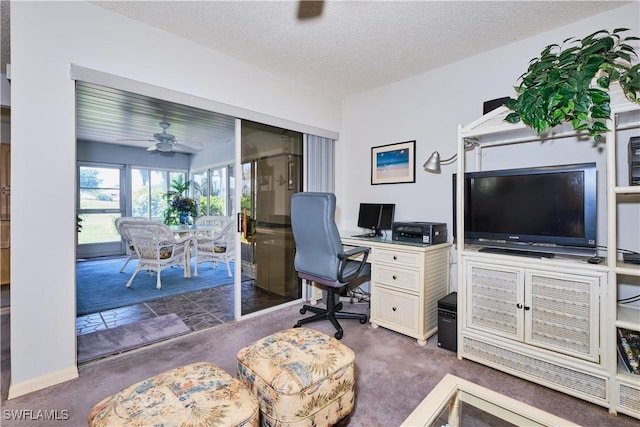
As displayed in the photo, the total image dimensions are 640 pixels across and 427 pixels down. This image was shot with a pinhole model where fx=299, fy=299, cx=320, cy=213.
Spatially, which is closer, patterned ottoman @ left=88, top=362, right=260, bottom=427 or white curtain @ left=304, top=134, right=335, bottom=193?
patterned ottoman @ left=88, top=362, right=260, bottom=427

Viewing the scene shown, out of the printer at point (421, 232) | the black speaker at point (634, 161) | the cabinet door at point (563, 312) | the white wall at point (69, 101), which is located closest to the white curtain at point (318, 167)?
the white wall at point (69, 101)

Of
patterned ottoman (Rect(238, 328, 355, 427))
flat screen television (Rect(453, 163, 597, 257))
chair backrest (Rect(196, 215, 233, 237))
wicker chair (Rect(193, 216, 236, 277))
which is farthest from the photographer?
chair backrest (Rect(196, 215, 233, 237))

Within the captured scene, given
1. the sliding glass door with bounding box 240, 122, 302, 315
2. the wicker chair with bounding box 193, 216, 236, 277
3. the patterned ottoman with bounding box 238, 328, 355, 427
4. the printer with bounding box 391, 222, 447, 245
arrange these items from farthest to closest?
the wicker chair with bounding box 193, 216, 236, 277 < the sliding glass door with bounding box 240, 122, 302, 315 < the printer with bounding box 391, 222, 447, 245 < the patterned ottoman with bounding box 238, 328, 355, 427

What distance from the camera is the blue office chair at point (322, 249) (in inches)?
94.0

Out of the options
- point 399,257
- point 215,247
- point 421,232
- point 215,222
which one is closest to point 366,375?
point 399,257

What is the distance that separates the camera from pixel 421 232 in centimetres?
262

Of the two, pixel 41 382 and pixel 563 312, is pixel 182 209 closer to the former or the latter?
pixel 41 382

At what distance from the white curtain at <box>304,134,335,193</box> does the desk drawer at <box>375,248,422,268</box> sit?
1.17 metres

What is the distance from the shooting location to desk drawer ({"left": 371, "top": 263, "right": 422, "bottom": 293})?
2467mm

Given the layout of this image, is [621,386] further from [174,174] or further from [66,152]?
[174,174]

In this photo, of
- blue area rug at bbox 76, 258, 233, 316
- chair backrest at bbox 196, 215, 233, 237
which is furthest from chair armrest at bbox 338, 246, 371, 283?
chair backrest at bbox 196, 215, 233, 237

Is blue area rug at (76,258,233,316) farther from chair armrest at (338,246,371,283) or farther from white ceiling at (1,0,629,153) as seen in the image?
chair armrest at (338,246,371,283)

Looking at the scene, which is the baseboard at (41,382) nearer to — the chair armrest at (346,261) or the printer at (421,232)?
the chair armrest at (346,261)

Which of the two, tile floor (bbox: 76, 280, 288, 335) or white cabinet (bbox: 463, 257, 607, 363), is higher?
white cabinet (bbox: 463, 257, 607, 363)
